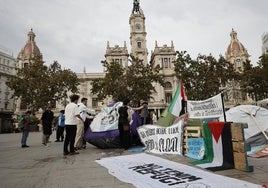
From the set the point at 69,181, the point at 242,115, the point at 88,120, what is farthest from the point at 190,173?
the point at 88,120

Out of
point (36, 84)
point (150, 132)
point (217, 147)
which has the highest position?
point (36, 84)

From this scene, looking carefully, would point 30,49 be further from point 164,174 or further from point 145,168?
point 164,174

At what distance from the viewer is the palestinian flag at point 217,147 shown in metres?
4.51

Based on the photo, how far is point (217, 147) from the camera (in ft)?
15.8

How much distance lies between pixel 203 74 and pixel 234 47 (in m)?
53.0

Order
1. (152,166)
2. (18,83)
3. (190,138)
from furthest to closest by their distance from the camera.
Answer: (18,83) < (190,138) < (152,166)

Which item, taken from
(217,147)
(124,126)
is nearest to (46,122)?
(124,126)

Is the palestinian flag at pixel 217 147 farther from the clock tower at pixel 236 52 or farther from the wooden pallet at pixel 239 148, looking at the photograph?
the clock tower at pixel 236 52

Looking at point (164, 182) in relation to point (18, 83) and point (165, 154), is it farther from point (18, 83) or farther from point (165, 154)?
point (18, 83)

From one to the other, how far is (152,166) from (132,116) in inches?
160

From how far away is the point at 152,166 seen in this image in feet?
15.8

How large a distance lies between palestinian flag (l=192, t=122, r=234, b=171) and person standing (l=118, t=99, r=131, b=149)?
3188mm

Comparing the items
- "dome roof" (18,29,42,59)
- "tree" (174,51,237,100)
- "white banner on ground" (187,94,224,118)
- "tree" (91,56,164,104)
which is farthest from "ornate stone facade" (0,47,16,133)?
"white banner on ground" (187,94,224,118)

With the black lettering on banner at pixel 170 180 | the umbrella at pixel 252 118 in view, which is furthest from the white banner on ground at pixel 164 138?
the black lettering on banner at pixel 170 180
